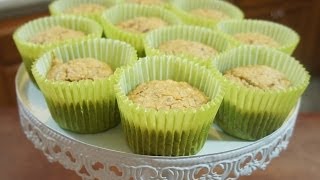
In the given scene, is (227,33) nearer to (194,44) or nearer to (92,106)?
(194,44)

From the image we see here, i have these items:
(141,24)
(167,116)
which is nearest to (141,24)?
(141,24)

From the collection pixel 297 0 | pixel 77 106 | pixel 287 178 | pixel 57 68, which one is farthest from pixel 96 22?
pixel 297 0

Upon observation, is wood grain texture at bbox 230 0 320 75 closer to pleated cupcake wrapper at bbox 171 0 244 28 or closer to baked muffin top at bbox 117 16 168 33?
pleated cupcake wrapper at bbox 171 0 244 28

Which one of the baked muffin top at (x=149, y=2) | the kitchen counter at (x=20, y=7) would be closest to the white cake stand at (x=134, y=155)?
the baked muffin top at (x=149, y=2)

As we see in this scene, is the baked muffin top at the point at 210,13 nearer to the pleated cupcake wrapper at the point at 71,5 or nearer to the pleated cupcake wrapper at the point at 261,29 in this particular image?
the pleated cupcake wrapper at the point at 261,29

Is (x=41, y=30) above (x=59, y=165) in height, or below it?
above

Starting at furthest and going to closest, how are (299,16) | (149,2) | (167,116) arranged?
(299,16), (149,2), (167,116)

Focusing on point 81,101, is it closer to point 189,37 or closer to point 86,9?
point 189,37
